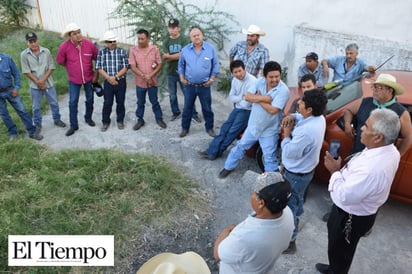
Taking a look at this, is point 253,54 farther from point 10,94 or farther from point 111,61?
point 10,94

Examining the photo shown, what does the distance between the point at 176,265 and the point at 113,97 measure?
4013mm

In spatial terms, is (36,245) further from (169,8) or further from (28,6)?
(28,6)

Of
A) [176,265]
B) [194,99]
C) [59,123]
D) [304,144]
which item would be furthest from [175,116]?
[176,265]

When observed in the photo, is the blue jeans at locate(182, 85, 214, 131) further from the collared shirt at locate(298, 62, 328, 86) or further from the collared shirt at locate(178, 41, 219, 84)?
the collared shirt at locate(298, 62, 328, 86)

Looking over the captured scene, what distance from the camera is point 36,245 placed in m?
3.93

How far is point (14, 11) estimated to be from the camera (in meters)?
11.5

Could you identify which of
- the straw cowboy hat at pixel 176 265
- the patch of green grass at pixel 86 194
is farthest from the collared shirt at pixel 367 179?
the patch of green grass at pixel 86 194

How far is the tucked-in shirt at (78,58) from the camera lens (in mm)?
5906

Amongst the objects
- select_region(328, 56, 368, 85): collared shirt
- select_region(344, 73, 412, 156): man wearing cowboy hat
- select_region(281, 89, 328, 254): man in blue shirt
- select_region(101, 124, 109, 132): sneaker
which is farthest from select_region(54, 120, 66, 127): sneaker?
select_region(344, 73, 412, 156): man wearing cowboy hat

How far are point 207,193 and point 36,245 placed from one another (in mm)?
2044

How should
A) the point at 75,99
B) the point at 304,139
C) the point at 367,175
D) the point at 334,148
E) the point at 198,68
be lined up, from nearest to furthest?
the point at 367,175 → the point at 304,139 → the point at 334,148 → the point at 198,68 → the point at 75,99

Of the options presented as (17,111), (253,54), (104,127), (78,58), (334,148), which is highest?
(253,54)

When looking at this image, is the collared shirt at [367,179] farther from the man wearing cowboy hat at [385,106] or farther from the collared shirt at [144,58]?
the collared shirt at [144,58]

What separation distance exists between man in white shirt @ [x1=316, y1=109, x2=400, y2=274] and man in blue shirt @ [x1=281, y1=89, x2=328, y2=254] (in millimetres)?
290
